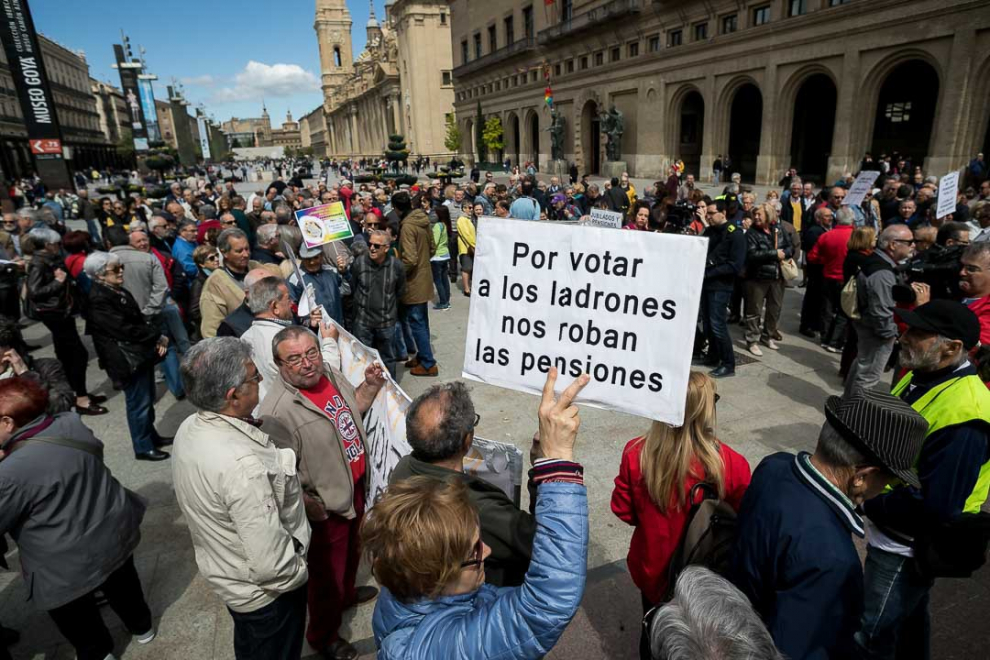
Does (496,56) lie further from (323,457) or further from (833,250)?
(323,457)

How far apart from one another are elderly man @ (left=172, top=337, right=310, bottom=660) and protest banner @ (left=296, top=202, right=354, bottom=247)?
3236 mm

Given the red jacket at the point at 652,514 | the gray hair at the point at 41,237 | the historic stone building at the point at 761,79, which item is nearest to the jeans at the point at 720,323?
the red jacket at the point at 652,514

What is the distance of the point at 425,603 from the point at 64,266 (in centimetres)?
693

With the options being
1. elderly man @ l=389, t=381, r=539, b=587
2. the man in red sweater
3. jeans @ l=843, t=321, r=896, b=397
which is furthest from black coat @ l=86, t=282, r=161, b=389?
the man in red sweater

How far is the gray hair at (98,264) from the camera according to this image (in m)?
4.51

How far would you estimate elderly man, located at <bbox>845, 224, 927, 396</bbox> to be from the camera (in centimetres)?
470

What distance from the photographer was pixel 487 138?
169 feet

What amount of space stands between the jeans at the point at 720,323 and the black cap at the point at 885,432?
15.4ft

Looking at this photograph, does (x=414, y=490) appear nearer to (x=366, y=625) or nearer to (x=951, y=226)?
(x=366, y=625)

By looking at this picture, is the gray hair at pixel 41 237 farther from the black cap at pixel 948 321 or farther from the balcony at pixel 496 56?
the balcony at pixel 496 56

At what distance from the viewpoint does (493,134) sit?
5134 cm

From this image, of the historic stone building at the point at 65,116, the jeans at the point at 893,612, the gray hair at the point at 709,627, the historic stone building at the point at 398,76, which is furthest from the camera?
the historic stone building at the point at 398,76

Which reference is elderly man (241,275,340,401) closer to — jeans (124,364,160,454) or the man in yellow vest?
jeans (124,364,160,454)

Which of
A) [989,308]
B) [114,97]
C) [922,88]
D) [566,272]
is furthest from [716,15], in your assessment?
[114,97]
